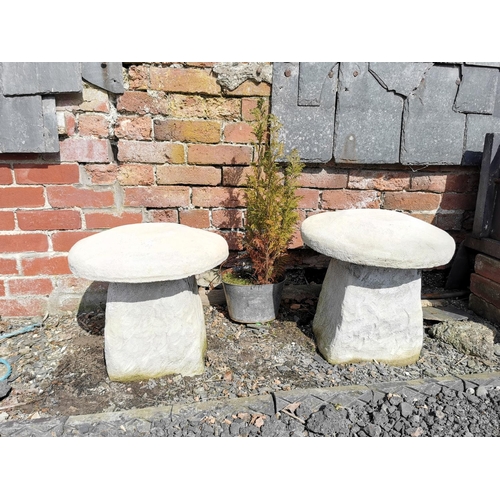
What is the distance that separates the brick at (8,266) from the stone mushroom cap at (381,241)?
6.94ft

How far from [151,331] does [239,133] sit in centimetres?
155

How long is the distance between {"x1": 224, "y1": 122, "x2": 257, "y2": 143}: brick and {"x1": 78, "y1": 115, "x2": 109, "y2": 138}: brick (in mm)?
846

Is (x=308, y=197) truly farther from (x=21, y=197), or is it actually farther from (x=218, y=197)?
(x=21, y=197)

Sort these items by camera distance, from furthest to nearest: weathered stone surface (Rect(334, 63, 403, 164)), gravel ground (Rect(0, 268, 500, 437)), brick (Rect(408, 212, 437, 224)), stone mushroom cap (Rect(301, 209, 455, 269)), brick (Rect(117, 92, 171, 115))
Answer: brick (Rect(408, 212, 437, 224)) < weathered stone surface (Rect(334, 63, 403, 164)) < brick (Rect(117, 92, 171, 115)) < stone mushroom cap (Rect(301, 209, 455, 269)) < gravel ground (Rect(0, 268, 500, 437))

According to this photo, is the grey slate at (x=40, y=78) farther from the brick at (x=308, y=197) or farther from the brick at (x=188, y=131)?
the brick at (x=308, y=197)

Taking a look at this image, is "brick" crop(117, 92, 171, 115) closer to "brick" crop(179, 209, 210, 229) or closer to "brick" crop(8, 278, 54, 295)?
"brick" crop(179, 209, 210, 229)

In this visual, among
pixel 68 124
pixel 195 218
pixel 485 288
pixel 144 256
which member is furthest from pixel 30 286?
pixel 485 288

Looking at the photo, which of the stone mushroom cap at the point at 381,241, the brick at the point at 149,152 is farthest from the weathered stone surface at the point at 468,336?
the brick at the point at 149,152

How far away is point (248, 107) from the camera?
304 centimetres

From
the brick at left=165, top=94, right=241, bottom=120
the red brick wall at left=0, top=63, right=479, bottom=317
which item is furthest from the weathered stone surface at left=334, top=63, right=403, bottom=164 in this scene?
the brick at left=165, top=94, right=241, bottom=120

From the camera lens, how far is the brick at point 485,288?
9.95 feet

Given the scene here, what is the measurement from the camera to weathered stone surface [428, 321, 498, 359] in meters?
2.74

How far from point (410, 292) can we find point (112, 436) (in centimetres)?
186

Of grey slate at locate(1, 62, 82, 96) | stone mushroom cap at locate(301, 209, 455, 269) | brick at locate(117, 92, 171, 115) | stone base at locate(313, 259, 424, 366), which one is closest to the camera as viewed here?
stone mushroom cap at locate(301, 209, 455, 269)
